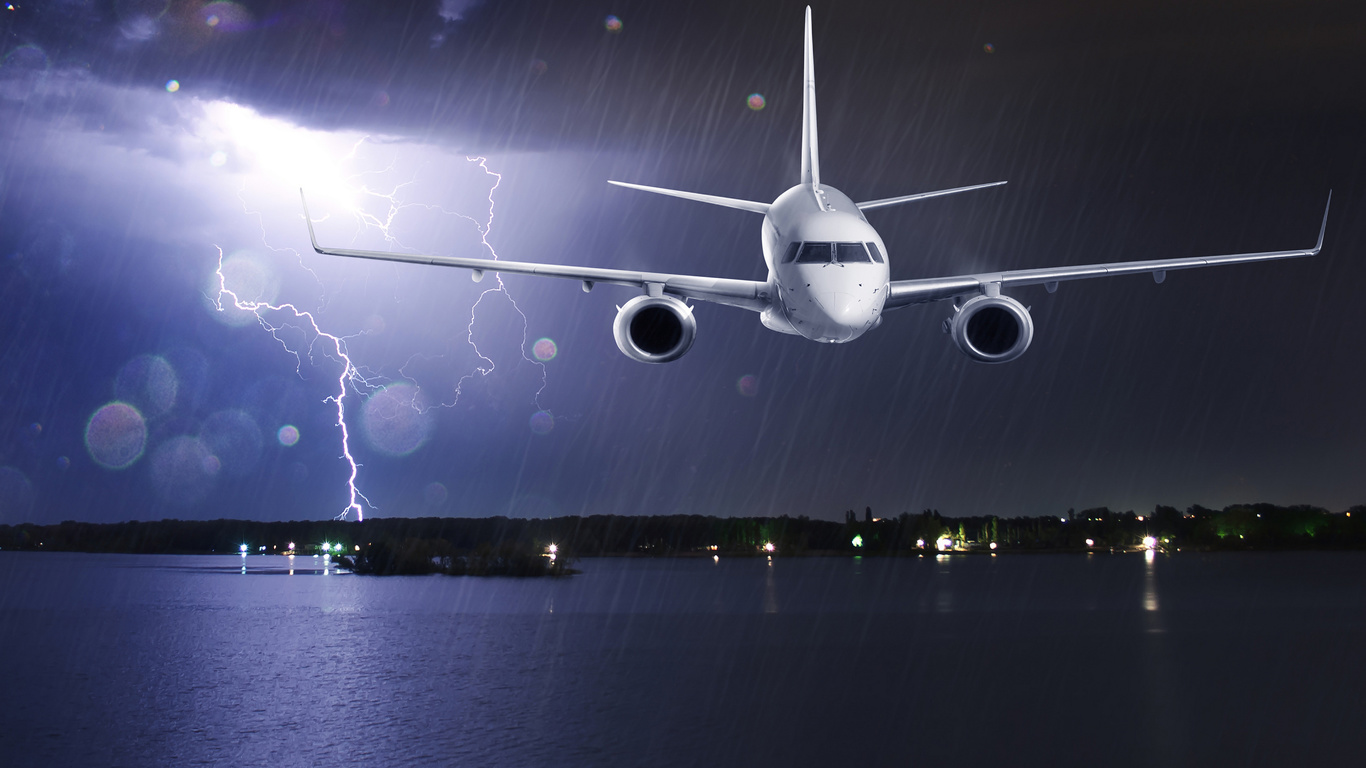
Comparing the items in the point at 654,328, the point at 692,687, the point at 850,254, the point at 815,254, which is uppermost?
the point at 850,254

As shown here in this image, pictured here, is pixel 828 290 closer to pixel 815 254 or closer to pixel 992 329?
pixel 815 254

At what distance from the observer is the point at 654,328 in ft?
68.1

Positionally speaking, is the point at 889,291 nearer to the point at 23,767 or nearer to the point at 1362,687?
the point at 23,767

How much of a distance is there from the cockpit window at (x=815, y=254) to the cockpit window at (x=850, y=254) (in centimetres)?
20

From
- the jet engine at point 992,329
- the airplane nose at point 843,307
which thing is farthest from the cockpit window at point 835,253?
the jet engine at point 992,329

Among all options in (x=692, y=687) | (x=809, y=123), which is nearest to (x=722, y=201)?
(x=809, y=123)

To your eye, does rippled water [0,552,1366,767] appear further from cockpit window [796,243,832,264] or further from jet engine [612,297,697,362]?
cockpit window [796,243,832,264]

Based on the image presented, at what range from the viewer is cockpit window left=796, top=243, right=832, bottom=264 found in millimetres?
20422

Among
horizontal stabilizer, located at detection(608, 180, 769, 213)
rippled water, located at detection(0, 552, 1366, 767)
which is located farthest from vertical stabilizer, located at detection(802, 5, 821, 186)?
rippled water, located at detection(0, 552, 1366, 767)

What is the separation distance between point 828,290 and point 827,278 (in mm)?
291

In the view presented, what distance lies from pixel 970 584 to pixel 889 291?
616 ft

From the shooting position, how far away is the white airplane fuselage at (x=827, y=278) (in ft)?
65.2

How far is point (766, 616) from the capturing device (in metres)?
122

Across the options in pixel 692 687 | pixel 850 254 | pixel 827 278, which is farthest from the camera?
pixel 692 687
